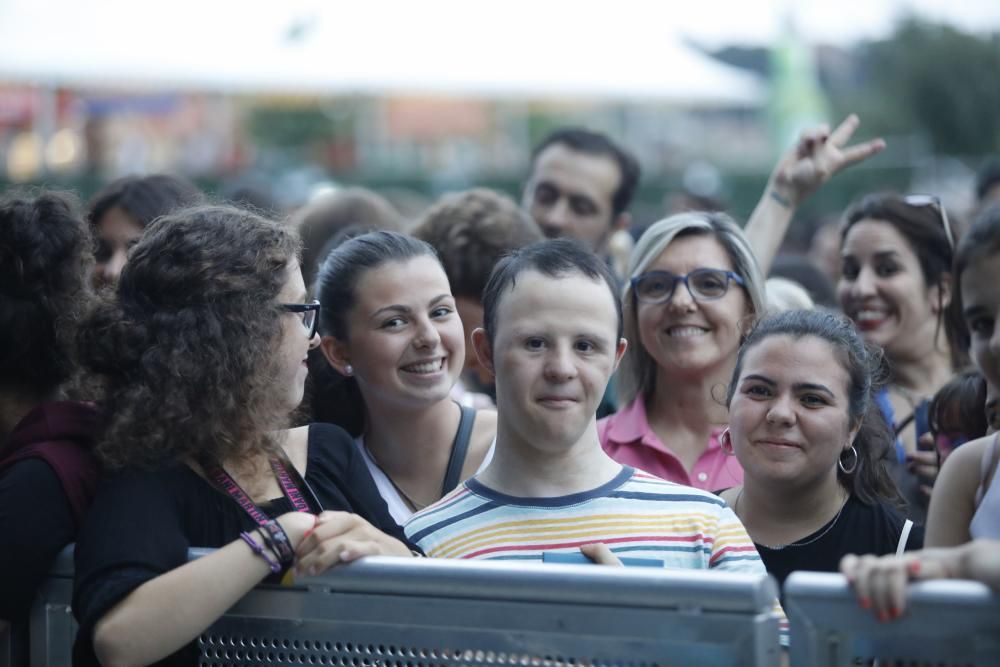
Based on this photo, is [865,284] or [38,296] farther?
[865,284]

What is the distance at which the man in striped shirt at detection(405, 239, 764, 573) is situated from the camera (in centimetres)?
247

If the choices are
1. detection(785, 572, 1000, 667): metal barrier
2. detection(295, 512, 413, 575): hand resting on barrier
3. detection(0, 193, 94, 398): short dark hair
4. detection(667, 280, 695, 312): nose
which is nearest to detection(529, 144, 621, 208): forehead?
detection(667, 280, 695, 312): nose

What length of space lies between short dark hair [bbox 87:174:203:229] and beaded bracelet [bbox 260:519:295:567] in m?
2.33

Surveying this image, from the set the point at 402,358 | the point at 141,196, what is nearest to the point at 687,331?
the point at 402,358

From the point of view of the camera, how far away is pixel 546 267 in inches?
105

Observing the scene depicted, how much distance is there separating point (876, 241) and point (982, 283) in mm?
1885

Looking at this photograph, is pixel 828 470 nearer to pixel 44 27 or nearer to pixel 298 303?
pixel 298 303

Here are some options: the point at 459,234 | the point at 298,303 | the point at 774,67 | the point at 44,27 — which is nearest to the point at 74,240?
the point at 298,303

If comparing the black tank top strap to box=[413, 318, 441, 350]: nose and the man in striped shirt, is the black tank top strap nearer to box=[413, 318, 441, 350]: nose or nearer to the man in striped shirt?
box=[413, 318, 441, 350]: nose

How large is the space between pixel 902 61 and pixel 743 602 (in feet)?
133

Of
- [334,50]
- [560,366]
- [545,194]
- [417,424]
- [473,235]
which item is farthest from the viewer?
[334,50]

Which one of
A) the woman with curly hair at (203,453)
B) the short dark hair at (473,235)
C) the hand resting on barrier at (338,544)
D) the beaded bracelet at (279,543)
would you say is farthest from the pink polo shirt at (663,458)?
the beaded bracelet at (279,543)

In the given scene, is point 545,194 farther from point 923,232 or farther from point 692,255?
point 692,255

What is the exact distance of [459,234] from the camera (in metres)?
4.09
